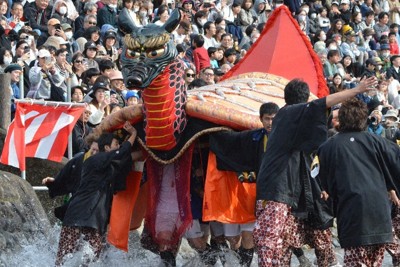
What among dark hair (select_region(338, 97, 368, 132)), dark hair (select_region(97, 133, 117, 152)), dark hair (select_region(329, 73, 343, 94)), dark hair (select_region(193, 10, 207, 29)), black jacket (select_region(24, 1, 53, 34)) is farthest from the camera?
dark hair (select_region(193, 10, 207, 29))

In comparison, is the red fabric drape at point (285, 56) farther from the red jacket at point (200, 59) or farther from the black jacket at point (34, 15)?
the black jacket at point (34, 15)

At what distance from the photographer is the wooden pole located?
13.1m

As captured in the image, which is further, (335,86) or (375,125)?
(335,86)

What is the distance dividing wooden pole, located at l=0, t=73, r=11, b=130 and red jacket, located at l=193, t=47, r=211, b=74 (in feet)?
13.2

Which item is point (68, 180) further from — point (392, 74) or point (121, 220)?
point (392, 74)

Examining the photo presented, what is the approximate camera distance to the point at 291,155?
31.5ft

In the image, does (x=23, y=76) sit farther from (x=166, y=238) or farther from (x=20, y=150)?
(x=166, y=238)

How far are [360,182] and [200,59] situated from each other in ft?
27.1

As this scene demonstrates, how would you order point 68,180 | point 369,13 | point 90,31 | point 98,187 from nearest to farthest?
point 98,187
point 68,180
point 90,31
point 369,13

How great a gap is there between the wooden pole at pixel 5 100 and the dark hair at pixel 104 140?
222 centimetres

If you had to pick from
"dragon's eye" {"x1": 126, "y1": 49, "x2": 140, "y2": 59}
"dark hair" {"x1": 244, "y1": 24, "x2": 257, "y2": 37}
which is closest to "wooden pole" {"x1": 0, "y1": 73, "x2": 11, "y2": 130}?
"dragon's eye" {"x1": 126, "y1": 49, "x2": 140, "y2": 59}

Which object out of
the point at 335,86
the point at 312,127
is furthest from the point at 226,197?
the point at 335,86

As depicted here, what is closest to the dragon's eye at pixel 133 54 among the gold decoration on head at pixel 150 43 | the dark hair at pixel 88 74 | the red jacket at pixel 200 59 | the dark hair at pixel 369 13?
the gold decoration on head at pixel 150 43

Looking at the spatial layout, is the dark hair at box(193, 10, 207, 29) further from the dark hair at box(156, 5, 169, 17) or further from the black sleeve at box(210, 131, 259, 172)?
the black sleeve at box(210, 131, 259, 172)
